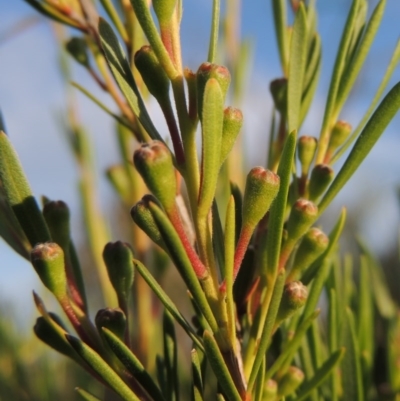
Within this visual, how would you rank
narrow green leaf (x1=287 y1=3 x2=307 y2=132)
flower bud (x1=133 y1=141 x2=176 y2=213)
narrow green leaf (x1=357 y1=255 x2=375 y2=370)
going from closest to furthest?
flower bud (x1=133 y1=141 x2=176 y2=213) → narrow green leaf (x1=287 y1=3 x2=307 y2=132) → narrow green leaf (x1=357 y1=255 x2=375 y2=370)

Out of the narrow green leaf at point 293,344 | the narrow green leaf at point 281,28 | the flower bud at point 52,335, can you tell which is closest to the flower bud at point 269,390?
the narrow green leaf at point 293,344

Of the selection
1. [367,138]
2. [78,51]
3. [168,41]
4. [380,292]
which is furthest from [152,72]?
[380,292]

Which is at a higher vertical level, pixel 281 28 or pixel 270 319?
pixel 281 28

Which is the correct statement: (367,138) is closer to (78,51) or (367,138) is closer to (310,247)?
(310,247)

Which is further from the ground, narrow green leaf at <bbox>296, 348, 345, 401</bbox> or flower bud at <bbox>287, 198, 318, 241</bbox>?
flower bud at <bbox>287, 198, 318, 241</bbox>

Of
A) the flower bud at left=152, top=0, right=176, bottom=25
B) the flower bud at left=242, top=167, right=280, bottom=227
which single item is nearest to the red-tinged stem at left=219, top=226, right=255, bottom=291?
the flower bud at left=242, top=167, right=280, bottom=227

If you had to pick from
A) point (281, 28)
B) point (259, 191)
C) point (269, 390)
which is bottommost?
point (269, 390)

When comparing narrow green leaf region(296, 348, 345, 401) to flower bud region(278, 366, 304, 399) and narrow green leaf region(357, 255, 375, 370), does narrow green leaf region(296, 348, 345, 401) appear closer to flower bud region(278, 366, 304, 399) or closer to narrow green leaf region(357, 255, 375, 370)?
flower bud region(278, 366, 304, 399)
